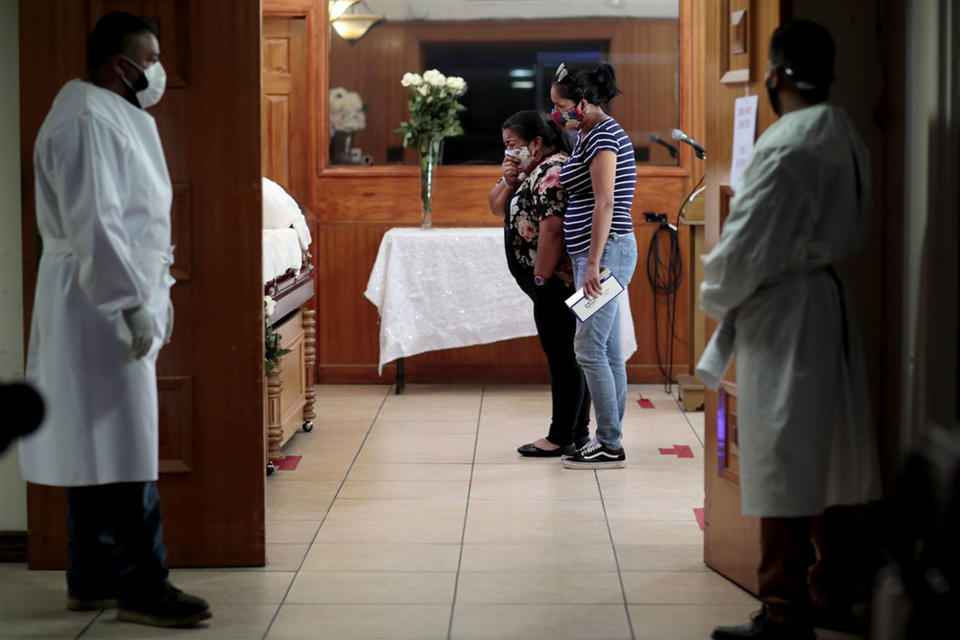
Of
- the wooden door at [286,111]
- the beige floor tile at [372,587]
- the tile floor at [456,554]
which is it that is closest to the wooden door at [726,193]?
the tile floor at [456,554]

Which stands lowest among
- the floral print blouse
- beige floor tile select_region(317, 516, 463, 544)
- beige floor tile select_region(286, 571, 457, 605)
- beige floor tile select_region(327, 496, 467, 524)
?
beige floor tile select_region(286, 571, 457, 605)

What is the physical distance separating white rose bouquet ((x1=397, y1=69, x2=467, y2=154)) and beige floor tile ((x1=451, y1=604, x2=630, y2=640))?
4034 mm

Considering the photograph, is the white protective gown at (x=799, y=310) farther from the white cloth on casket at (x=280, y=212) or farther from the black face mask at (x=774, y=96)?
the white cloth on casket at (x=280, y=212)

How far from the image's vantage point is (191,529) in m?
3.80

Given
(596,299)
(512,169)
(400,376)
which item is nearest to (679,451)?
(596,299)

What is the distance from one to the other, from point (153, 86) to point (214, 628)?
1.38 meters

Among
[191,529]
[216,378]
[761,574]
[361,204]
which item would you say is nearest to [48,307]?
[216,378]

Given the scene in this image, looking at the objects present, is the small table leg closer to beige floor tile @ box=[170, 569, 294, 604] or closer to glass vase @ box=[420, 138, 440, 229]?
glass vase @ box=[420, 138, 440, 229]

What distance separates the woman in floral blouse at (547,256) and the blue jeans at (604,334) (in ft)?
→ 0.43

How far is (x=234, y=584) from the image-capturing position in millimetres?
3680

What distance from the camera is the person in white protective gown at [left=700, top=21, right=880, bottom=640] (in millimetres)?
2836

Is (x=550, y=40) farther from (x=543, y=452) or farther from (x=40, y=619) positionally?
(x=40, y=619)

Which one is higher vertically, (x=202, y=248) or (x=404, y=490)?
(x=202, y=248)

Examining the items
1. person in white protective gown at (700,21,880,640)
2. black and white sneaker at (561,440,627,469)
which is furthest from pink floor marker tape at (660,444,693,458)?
person in white protective gown at (700,21,880,640)
